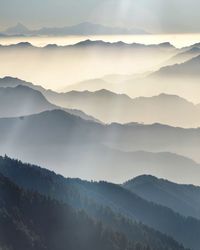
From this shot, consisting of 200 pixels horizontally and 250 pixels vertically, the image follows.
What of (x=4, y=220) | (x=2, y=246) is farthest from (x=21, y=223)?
(x=2, y=246)

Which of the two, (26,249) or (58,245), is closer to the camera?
(26,249)

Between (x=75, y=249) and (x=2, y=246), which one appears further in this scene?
(x=75, y=249)

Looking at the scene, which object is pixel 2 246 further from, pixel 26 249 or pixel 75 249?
pixel 75 249

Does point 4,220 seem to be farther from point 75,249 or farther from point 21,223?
point 75,249

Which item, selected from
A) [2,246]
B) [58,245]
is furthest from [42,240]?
[2,246]

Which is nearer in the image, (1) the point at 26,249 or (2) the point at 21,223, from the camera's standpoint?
(1) the point at 26,249

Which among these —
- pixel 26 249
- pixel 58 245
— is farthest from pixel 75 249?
pixel 26 249

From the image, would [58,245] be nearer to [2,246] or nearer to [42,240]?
[42,240]
